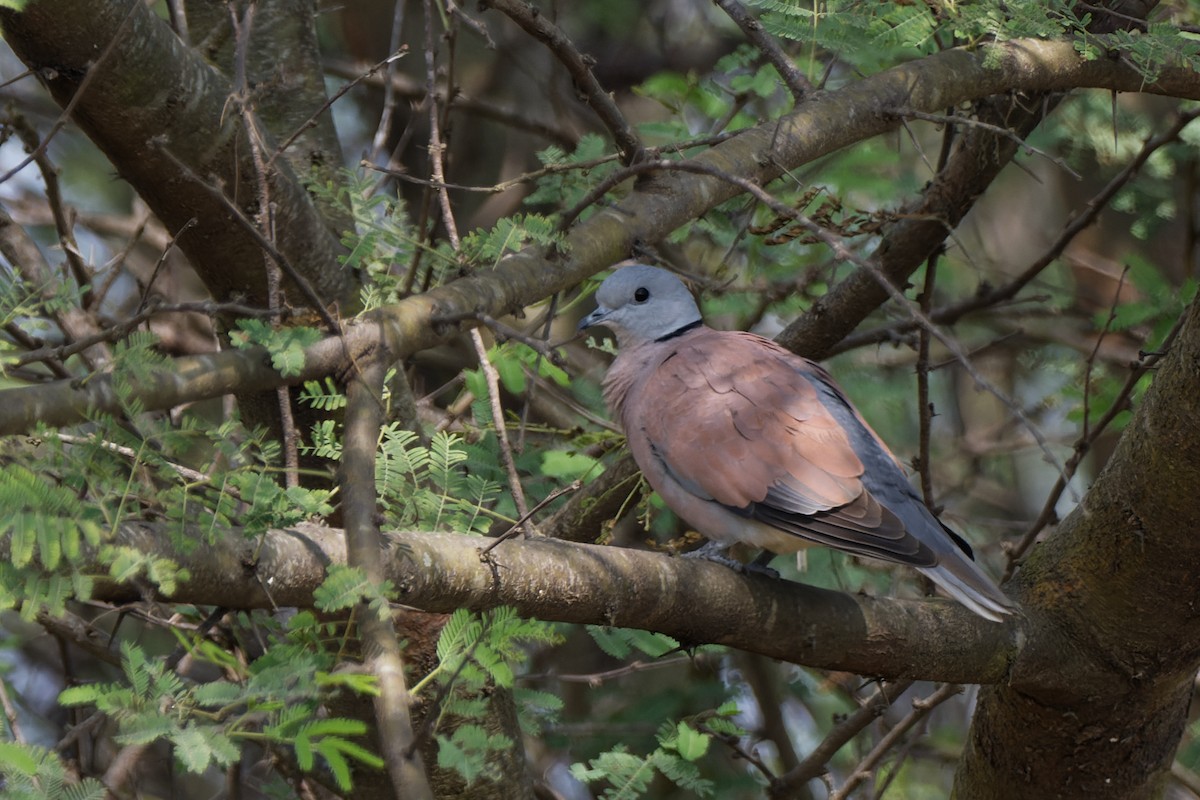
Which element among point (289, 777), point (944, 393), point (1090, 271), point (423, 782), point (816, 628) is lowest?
point (944, 393)

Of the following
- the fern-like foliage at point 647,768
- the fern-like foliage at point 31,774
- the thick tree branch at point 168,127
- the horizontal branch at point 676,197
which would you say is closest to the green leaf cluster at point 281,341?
the horizontal branch at point 676,197

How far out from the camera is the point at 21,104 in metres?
5.14

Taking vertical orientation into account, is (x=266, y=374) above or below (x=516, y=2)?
below

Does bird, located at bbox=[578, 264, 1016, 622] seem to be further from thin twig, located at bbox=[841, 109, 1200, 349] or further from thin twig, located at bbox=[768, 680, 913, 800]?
thin twig, located at bbox=[841, 109, 1200, 349]

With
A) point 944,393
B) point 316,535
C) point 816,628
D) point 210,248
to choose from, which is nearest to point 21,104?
point 210,248

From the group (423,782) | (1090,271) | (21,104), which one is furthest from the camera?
(1090,271)

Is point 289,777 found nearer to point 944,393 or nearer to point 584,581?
point 584,581

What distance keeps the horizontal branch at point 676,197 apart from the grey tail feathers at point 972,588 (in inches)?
42.9

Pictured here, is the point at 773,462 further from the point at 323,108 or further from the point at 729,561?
the point at 323,108

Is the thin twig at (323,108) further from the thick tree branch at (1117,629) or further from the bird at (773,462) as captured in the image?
the thick tree branch at (1117,629)

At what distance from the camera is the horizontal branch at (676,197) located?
2047 mm

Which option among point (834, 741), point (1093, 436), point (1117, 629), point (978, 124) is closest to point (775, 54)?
point (978, 124)

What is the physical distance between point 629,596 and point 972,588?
941 mm

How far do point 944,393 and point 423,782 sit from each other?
6.11 meters
